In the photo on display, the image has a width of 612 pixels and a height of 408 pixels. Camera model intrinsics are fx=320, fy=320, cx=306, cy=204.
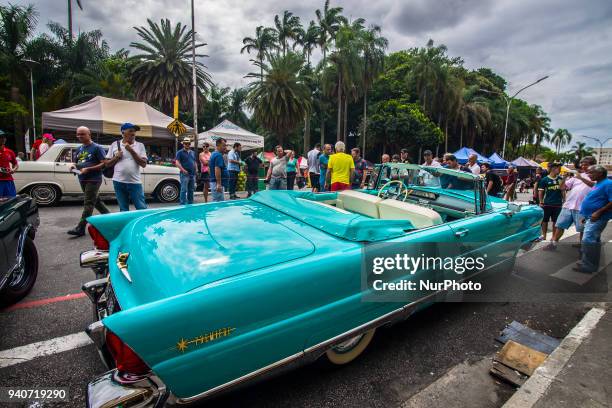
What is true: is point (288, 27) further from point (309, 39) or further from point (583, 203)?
point (583, 203)

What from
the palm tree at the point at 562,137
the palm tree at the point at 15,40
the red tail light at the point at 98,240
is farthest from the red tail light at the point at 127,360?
the palm tree at the point at 562,137

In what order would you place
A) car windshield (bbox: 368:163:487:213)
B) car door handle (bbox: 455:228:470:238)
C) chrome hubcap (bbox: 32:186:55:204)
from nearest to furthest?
1. car door handle (bbox: 455:228:470:238)
2. car windshield (bbox: 368:163:487:213)
3. chrome hubcap (bbox: 32:186:55:204)

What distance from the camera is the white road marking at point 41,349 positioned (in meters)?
2.14

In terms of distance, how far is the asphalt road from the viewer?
1.92m

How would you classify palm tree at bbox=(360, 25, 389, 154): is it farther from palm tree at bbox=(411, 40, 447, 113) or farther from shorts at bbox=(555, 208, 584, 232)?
shorts at bbox=(555, 208, 584, 232)

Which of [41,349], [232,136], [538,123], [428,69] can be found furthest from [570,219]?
[538,123]

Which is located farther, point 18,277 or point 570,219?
point 570,219

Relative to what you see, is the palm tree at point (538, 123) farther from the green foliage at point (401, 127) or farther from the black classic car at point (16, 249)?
the black classic car at point (16, 249)

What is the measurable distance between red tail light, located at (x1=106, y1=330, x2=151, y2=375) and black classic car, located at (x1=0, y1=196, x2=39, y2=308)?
5.68ft

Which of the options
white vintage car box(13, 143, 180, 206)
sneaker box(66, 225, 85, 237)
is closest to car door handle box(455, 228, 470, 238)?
sneaker box(66, 225, 85, 237)

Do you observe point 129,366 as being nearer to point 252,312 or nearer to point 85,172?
point 252,312

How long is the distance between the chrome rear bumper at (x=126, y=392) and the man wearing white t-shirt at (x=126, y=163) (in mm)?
3892

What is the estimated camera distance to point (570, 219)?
16.7 feet

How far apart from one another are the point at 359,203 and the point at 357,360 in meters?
1.39
